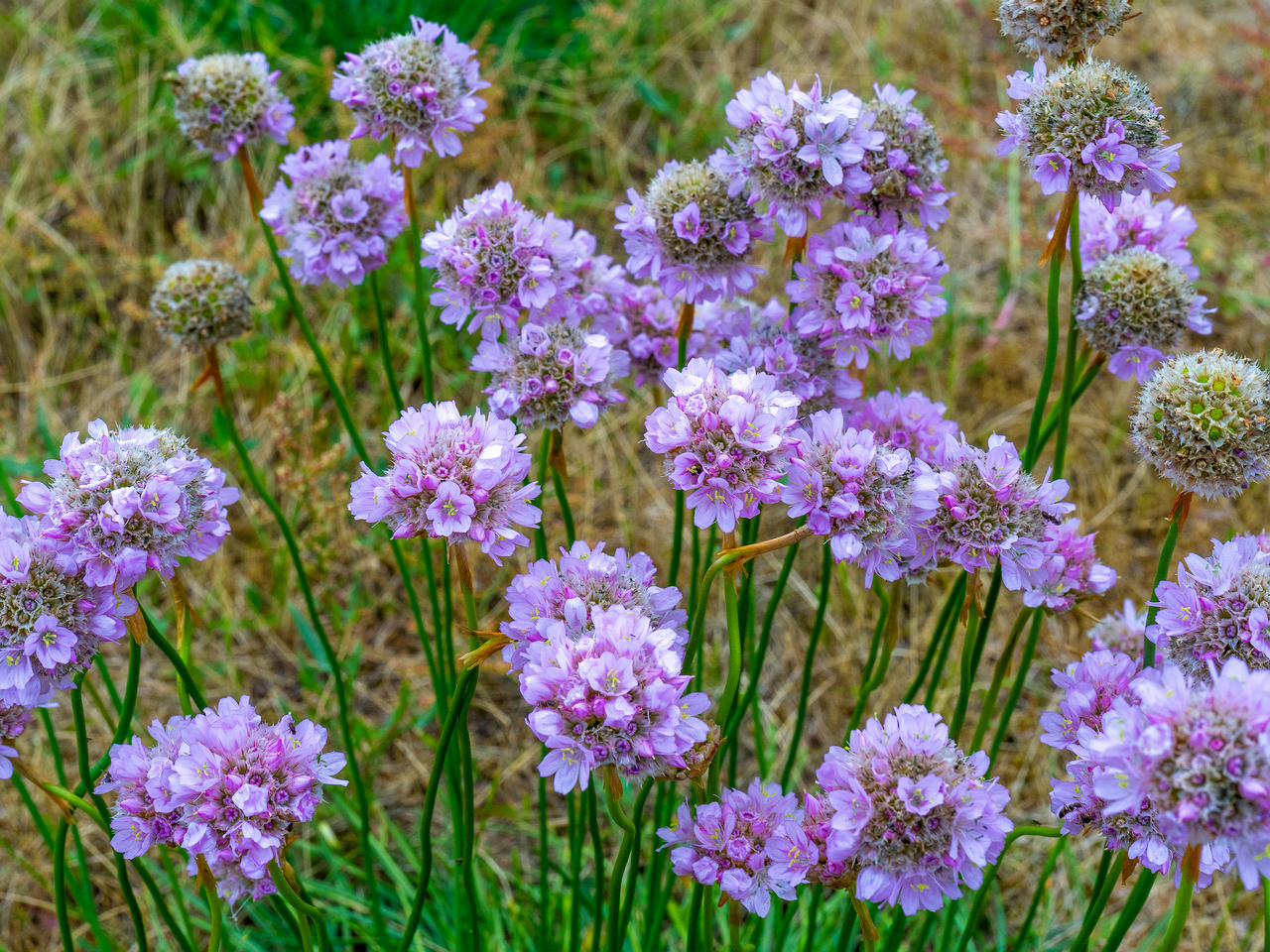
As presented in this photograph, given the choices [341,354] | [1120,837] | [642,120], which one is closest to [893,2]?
[642,120]

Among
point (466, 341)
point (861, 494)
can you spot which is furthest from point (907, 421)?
point (466, 341)

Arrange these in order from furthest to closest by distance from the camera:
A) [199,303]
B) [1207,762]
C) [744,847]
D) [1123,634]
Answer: [199,303] → [1123,634] → [744,847] → [1207,762]

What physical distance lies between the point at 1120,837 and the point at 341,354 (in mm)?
3776

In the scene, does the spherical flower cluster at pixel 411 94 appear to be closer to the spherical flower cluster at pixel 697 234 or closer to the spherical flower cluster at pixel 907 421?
the spherical flower cluster at pixel 697 234

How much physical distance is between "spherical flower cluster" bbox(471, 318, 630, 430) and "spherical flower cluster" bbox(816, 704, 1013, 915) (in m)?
0.76

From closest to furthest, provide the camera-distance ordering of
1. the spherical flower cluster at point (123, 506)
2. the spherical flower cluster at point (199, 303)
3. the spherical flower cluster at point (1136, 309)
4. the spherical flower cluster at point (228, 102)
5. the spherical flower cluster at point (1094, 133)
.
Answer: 1. the spherical flower cluster at point (123, 506)
2. the spherical flower cluster at point (1094, 133)
3. the spherical flower cluster at point (1136, 309)
4. the spherical flower cluster at point (228, 102)
5. the spherical flower cluster at point (199, 303)

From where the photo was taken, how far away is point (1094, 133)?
1.90m

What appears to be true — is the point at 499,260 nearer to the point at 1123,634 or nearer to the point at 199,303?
the point at 199,303

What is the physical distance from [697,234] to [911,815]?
1.08 meters

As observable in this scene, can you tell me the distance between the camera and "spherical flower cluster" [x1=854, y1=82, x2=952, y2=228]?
2.05 m

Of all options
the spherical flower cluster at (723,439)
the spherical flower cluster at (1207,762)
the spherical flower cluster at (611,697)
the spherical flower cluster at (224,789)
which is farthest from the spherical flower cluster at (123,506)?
the spherical flower cluster at (1207,762)

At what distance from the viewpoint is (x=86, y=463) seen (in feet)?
5.86

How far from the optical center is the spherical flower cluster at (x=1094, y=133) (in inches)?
74.6

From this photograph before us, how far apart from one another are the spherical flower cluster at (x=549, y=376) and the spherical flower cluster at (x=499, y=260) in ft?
0.24
